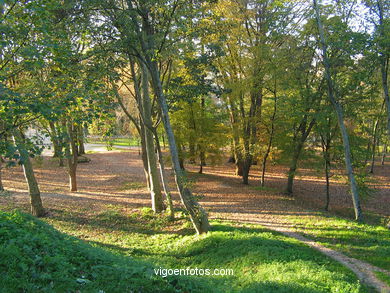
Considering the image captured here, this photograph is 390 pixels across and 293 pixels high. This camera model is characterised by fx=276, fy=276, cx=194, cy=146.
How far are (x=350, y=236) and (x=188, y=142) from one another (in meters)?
13.0

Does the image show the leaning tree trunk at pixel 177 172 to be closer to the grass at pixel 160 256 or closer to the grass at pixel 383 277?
the grass at pixel 160 256

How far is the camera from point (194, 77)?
11.2m

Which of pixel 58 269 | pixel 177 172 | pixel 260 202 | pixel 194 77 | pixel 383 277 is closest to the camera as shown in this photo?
pixel 58 269

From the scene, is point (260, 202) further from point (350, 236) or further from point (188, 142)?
point (188, 142)

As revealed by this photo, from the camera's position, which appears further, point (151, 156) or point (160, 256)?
point (151, 156)

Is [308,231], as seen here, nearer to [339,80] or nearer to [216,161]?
[339,80]

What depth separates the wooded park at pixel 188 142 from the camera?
510 cm

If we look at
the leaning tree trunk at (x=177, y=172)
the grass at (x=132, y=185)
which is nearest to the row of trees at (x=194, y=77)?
the leaning tree trunk at (x=177, y=172)

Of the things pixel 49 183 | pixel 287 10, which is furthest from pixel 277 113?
pixel 49 183

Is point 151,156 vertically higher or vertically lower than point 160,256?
higher

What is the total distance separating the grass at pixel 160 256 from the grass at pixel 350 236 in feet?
3.91

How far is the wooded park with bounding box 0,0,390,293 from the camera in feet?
16.7

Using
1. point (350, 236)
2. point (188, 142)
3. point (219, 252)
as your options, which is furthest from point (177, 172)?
point (188, 142)

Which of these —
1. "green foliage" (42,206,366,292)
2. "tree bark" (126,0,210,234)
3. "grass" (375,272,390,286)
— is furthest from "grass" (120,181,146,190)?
"grass" (375,272,390,286)
